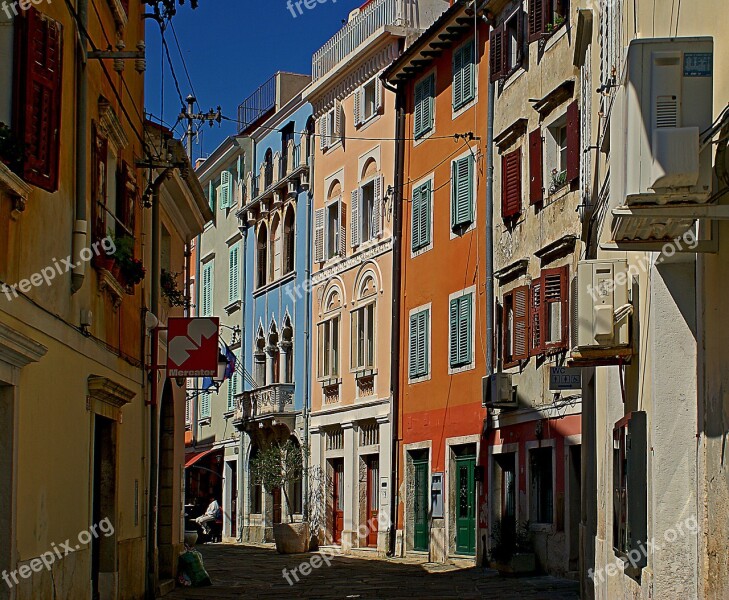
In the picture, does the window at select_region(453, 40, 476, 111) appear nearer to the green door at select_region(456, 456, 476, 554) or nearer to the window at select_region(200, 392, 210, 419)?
the green door at select_region(456, 456, 476, 554)

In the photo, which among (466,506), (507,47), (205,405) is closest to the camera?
(507,47)

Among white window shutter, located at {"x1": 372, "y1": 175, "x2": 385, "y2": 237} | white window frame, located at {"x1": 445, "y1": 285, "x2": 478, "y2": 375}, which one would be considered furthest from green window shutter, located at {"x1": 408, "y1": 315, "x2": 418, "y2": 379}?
white window shutter, located at {"x1": 372, "y1": 175, "x2": 385, "y2": 237}

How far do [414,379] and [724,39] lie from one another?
22879 mm

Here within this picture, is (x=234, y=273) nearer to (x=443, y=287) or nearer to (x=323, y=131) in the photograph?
(x=323, y=131)

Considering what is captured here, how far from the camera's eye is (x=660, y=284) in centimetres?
987

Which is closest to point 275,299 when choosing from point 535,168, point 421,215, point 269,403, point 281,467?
point 269,403

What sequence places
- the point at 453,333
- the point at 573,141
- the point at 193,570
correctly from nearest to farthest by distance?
the point at 573,141 → the point at 193,570 → the point at 453,333

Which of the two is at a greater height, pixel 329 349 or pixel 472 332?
pixel 329 349

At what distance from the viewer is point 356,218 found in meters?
34.8

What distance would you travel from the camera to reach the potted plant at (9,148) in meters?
10.2

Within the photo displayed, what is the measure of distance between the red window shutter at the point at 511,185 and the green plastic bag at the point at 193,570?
8446 millimetres

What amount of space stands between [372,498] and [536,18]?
1350 centimetres

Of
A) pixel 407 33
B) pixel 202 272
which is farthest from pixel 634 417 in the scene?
pixel 202 272

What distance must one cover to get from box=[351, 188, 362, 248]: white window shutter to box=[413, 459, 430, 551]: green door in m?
6.58
